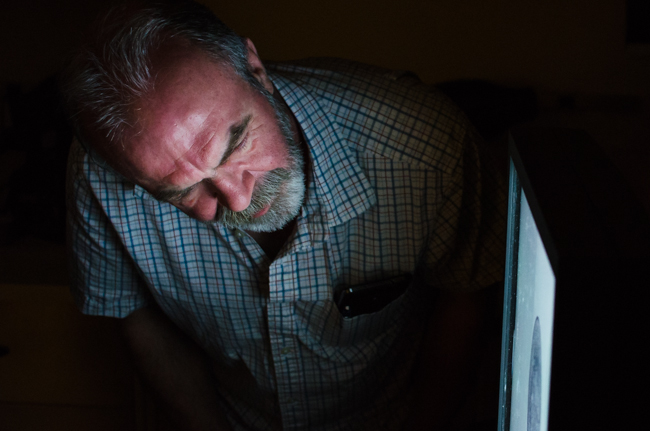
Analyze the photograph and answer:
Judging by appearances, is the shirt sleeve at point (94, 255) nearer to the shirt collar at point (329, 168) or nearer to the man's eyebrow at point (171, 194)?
Answer: the man's eyebrow at point (171, 194)

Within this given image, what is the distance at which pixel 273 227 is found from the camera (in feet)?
3.23

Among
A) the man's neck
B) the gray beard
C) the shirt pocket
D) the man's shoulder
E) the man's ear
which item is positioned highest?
the man's ear

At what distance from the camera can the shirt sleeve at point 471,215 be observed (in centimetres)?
99

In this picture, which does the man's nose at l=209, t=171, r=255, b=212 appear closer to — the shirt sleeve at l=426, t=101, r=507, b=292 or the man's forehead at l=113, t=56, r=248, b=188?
the man's forehead at l=113, t=56, r=248, b=188

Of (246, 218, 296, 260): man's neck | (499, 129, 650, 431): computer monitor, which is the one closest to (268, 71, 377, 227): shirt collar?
(246, 218, 296, 260): man's neck

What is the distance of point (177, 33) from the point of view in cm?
82

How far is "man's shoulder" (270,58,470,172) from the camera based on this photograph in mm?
991

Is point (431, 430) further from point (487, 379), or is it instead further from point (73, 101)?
point (73, 101)

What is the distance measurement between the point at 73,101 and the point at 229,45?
0.83ft

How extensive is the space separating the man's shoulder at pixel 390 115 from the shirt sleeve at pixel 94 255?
446 mm

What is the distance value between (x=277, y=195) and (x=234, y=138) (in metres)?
0.14

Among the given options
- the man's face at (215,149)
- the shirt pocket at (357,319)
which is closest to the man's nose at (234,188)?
the man's face at (215,149)

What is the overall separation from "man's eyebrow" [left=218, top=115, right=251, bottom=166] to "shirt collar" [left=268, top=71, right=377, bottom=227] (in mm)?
172

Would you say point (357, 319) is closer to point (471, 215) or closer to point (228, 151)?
point (471, 215)
